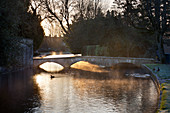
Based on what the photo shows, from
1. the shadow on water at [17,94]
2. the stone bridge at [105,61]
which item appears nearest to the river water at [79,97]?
the shadow on water at [17,94]

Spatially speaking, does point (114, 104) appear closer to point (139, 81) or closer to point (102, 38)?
point (139, 81)

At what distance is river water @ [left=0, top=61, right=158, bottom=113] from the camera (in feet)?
62.2

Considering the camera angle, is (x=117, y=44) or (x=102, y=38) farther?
(x=102, y=38)

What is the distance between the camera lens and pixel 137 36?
45094 millimetres

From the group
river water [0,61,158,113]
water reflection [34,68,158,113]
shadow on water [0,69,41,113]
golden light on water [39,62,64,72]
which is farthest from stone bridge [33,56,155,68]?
shadow on water [0,69,41,113]

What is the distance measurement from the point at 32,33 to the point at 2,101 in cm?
2689

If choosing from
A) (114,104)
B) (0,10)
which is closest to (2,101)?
(0,10)

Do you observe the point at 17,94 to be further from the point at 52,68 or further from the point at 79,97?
the point at 52,68

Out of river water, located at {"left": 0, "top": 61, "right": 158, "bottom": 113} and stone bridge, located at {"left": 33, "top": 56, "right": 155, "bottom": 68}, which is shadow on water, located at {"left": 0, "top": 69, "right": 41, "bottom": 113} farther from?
stone bridge, located at {"left": 33, "top": 56, "right": 155, "bottom": 68}

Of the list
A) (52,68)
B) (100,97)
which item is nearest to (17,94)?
(100,97)

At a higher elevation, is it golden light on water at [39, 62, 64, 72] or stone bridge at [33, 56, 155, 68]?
stone bridge at [33, 56, 155, 68]

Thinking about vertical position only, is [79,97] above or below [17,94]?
below

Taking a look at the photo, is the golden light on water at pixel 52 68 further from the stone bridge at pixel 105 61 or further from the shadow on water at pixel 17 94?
the shadow on water at pixel 17 94

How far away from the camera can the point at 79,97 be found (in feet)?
75.9
